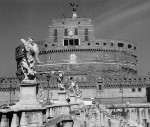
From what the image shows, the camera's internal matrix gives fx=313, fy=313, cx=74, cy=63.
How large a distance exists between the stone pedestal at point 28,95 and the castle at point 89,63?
5314 centimetres

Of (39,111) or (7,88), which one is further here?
(7,88)

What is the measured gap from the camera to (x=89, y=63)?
78000 mm

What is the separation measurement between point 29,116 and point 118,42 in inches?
2844

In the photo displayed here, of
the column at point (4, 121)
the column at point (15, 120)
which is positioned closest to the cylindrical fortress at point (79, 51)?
the column at point (15, 120)

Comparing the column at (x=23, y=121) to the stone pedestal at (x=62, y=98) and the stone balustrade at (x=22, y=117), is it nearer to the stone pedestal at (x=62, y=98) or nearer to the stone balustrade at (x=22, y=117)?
the stone balustrade at (x=22, y=117)

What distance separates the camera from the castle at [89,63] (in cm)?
6844

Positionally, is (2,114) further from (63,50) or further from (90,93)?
(63,50)

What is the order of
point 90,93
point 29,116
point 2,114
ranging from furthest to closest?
point 90,93
point 29,116
point 2,114

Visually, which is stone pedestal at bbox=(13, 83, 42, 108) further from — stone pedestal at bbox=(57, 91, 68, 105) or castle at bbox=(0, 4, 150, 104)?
castle at bbox=(0, 4, 150, 104)

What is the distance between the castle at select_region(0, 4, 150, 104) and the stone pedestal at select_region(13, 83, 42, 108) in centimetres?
5314

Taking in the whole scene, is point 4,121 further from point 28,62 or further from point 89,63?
point 89,63

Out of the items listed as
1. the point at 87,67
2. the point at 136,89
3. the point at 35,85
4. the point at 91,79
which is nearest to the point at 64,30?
the point at 87,67

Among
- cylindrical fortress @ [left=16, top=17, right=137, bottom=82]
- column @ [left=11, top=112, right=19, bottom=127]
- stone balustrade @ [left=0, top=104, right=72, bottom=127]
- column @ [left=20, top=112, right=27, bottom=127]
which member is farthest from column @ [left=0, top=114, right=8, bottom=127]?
cylindrical fortress @ [left=16, top=17, right=137, bottom=82]

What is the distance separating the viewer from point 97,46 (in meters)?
79.8
